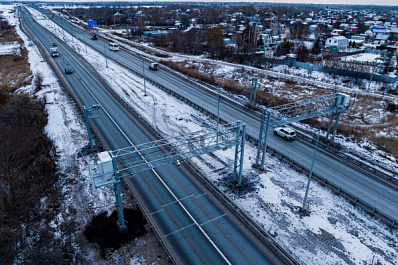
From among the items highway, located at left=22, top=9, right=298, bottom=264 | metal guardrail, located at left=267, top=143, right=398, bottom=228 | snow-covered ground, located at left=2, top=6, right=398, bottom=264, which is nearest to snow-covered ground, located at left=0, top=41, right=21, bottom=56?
snow-covered ground, located at left=2, top=6, right=398, bottom=264

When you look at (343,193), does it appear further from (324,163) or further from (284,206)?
(284,206)

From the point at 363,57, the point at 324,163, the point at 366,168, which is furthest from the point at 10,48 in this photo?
the point at 363,57

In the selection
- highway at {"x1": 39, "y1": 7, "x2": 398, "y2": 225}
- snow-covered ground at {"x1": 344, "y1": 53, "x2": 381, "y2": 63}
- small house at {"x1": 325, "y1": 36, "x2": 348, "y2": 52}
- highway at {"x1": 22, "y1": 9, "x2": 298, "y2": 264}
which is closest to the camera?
highway at {"x1": 22, "y1": 9, "x2": 298, "y2": 264}

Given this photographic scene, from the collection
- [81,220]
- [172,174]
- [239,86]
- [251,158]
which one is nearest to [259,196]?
[251,158]

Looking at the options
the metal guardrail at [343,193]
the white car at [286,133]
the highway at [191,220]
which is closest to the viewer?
the highway at [191,220]

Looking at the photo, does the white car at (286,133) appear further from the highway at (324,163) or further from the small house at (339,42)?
the small house at (339,42)

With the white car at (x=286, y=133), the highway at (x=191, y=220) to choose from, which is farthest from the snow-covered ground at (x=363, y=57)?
the highway at (x=191, y=220)

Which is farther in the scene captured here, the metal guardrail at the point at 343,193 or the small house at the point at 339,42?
the small house at the point at 339,42

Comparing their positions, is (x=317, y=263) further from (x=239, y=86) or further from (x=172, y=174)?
(x=239, y=86)

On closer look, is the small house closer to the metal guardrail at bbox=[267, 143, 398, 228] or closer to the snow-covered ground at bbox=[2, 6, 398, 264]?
the snow-covered ground at bbox=[2, 6, 398, 264]
